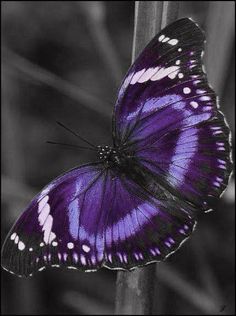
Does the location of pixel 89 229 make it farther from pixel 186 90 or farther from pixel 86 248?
pixel 186 90

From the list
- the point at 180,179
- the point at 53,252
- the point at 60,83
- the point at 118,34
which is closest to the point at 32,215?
the point at 53,252

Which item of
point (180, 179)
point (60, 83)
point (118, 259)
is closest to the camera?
point (118, 259)

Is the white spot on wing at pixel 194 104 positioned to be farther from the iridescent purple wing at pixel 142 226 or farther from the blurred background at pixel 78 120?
the blurred background at pixel 78 120

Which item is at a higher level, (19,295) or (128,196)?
(128,196)

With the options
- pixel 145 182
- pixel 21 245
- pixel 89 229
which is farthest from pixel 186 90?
Answer: pixel 21 245

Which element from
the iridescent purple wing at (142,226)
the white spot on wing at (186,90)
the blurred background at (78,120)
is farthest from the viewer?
the blurred background at (78,120)

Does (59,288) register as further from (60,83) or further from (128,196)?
(128,196)

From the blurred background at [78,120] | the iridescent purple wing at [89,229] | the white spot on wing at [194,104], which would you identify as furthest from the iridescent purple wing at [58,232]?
the blurred background at [78,120]

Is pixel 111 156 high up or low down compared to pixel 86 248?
up
